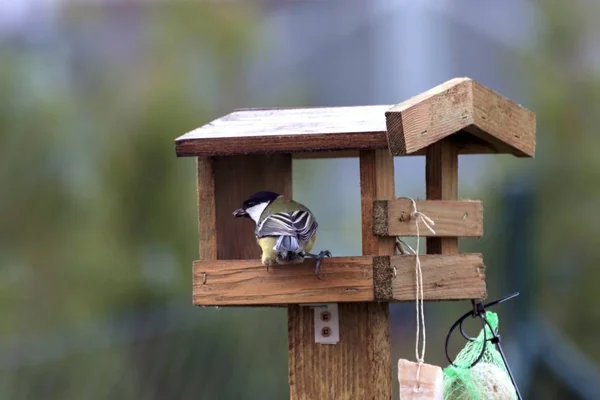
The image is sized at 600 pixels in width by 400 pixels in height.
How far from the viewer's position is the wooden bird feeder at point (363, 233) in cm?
145

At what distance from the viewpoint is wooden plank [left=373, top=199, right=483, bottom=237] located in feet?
4.75

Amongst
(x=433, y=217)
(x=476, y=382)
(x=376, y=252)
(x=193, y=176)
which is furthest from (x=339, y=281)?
(x=193, y=176)

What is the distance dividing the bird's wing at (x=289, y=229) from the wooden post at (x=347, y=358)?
0.17 m

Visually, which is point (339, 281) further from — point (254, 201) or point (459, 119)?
point (459, 119)

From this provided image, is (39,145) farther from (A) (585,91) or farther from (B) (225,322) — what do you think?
(A) (585,91)

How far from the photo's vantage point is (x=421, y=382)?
130 centimetres

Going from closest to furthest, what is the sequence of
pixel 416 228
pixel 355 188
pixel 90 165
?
pixel 416 228
pixel 355 188
pixel 90 165

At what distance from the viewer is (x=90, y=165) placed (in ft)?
9.91

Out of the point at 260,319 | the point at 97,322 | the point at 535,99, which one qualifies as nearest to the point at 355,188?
the point at 260,319

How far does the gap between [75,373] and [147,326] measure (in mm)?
289

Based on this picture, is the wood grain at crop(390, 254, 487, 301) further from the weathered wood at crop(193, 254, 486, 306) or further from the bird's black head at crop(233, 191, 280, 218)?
the bird's black head at crop(233, 191, 280, 218)

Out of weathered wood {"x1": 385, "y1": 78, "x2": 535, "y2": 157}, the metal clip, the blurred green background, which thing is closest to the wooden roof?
weathered wood {"x1": 385, "y1": 78, "x2": 535, "y2": 157}

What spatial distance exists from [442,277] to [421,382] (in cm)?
24

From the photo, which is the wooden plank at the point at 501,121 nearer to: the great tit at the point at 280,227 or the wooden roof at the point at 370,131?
the wooden roof at the point at 370,131
